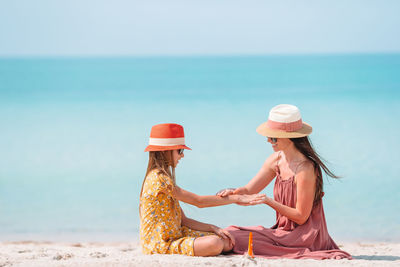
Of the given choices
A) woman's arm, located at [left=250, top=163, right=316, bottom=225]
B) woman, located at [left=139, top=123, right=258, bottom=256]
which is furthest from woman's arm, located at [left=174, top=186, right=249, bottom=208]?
woman's arm, located at [left=250, top=163, right=316, bottom=225]

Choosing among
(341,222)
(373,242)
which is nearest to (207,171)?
(341,222)

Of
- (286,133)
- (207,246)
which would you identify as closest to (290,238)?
(207,246)

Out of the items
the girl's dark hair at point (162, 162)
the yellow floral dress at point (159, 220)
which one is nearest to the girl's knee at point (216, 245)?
the yellow floral dress at point (159, 220)

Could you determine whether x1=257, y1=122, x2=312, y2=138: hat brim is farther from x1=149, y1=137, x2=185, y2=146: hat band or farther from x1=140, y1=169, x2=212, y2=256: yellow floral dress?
x1=140, y1=169, x2=212, y2=256: yellow floral dress

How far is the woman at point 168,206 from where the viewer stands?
471 cm

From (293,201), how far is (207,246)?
88 cm

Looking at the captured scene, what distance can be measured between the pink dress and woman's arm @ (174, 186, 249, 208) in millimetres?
305

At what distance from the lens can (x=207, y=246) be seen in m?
4.66

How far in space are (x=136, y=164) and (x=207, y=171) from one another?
73.4 inches

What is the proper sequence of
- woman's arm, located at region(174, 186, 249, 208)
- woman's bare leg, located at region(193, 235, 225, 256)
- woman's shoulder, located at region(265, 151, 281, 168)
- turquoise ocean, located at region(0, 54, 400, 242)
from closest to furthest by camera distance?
woman's bare leg, located at region(193, 235, 225, 256) < woman's arm, located at region(174, 186, 249, 208) < woman's shoulder, located at region(265, 151, 281, 168) < turquoise ocean, located at region(0, 54, 400, 242)

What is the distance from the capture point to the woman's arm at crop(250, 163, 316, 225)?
4.87 m

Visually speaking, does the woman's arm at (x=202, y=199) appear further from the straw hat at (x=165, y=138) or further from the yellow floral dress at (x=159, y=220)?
the straw hat at (x=165, y=138)

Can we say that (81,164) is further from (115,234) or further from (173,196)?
(173,196)

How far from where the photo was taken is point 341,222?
8664mm
